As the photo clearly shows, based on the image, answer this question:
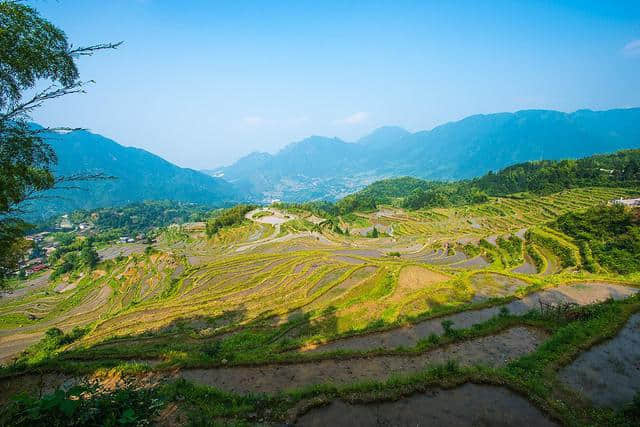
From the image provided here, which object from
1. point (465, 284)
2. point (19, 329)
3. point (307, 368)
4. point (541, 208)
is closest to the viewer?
point (307, 368)

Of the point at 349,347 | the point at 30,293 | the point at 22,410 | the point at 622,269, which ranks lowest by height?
the point at 30,293

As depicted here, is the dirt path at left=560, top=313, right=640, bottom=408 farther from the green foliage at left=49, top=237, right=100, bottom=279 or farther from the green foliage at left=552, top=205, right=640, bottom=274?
the green foliage at left=49, top=237, right=100, bottom=279

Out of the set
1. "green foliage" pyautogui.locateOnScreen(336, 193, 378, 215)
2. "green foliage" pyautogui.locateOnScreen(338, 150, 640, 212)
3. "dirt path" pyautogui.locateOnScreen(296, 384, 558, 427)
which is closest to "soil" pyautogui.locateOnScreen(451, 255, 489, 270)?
"dirt path" pyautogui.locateOnScreen(296, 384, 558, 427)

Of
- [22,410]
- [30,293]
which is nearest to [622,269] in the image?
[22,410]

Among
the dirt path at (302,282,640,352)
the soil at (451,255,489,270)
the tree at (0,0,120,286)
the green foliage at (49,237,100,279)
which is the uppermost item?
the tree at (0,0,120,286)

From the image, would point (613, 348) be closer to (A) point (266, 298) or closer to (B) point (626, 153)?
(A) point (266, 298)

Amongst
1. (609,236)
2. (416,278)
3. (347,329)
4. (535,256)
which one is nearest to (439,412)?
(347,329)

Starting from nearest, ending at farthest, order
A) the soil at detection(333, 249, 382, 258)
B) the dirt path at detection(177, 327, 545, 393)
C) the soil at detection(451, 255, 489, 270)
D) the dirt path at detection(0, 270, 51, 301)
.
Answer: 1. the dirt path at detection(177, 327, 545, 393)
2. the soil at detection(451, 255, 489, 270)
3. the soil at detection(333, 249, 382, 258)
4. the dirt path at detection(0, 270, 51, 301)
